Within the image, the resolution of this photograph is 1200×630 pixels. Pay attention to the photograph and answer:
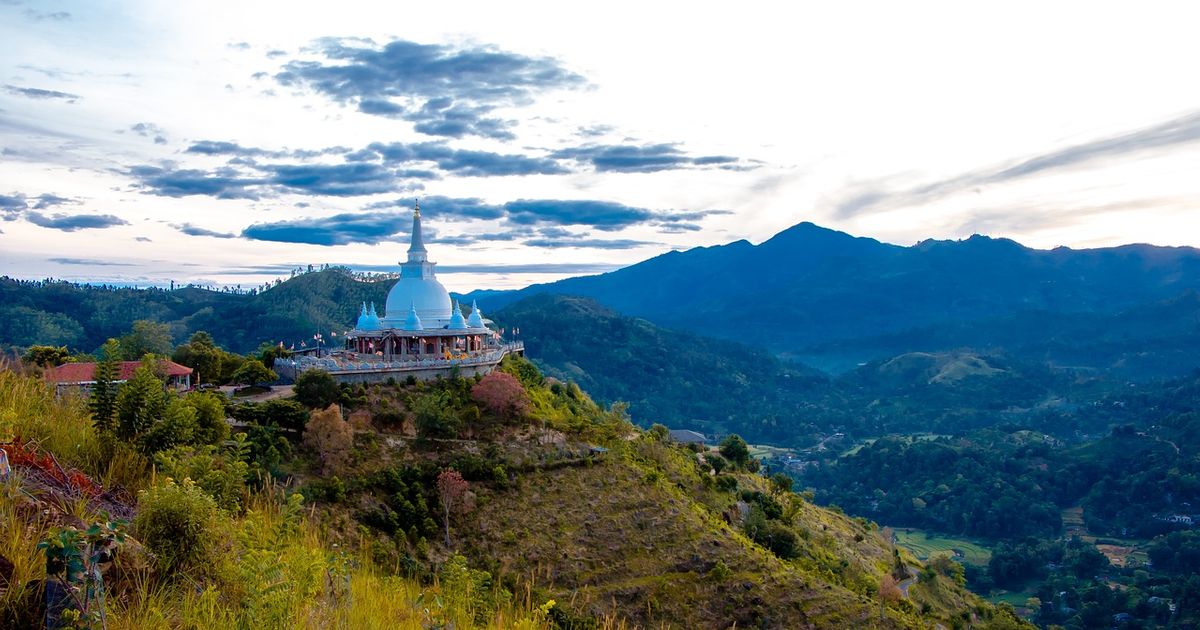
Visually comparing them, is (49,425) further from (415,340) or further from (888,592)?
(888,592)

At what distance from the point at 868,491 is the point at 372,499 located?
111 metres

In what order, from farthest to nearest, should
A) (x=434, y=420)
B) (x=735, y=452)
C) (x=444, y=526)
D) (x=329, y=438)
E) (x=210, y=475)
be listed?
(x=735, y=452), (x=434, y=420), (x=329, y=438), (x=444, y=526), (x=210, y=475)

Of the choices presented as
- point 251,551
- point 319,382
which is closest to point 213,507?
point 251,551

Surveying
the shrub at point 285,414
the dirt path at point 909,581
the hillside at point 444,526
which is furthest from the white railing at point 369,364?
the dirt path at point 909,581

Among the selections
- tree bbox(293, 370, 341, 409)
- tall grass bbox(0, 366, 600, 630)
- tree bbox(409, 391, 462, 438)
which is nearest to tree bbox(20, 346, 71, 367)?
tree bbox(293, 370, 341, 409)

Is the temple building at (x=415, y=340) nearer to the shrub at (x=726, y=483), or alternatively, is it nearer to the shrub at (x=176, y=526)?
the shrub at (x=726, y=483)

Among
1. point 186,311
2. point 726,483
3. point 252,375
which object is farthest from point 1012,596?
point 186,311

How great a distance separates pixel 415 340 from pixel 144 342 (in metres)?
15.3

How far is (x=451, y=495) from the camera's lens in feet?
93.6

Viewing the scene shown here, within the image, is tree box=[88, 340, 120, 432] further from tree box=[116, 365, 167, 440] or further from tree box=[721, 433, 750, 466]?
tree box=[721, 433, 750, 466]

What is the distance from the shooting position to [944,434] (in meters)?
163

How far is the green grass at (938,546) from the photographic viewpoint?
298ft

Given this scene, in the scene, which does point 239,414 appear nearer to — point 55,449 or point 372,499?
point 372,499

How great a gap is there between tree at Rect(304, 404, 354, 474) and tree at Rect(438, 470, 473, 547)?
12.7 ft
